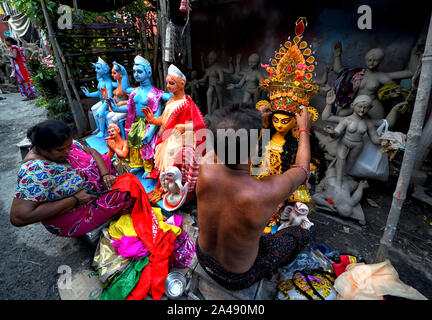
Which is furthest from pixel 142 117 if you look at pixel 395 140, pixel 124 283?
pixel 395 140

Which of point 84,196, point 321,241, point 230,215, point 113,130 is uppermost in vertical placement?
point 113,130

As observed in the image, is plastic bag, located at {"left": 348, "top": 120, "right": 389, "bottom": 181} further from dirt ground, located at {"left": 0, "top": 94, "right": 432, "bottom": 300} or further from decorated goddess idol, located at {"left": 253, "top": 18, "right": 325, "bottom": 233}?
decorated goddess idol, located at {"left": 253, "top": 18, "right": 325, "bottom": 233}

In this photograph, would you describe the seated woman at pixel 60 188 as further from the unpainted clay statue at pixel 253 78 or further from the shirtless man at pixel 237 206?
the unpainted clay statue at pixel 253 78

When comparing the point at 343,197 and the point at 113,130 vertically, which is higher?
the point at 113,130

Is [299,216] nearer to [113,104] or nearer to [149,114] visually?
[149,114]

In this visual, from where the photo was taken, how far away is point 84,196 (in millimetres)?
2416

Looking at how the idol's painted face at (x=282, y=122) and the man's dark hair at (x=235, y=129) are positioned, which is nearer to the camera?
the man's dark hair at (x=235, y=129)

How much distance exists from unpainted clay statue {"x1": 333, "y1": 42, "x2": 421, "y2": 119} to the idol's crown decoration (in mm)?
1707

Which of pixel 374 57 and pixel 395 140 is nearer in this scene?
pixel 395 140

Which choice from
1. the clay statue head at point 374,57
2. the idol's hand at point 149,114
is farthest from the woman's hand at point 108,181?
the clay statue head at point 374,57

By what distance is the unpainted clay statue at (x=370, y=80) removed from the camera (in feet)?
12.1

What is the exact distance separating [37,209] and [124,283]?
114 cm
